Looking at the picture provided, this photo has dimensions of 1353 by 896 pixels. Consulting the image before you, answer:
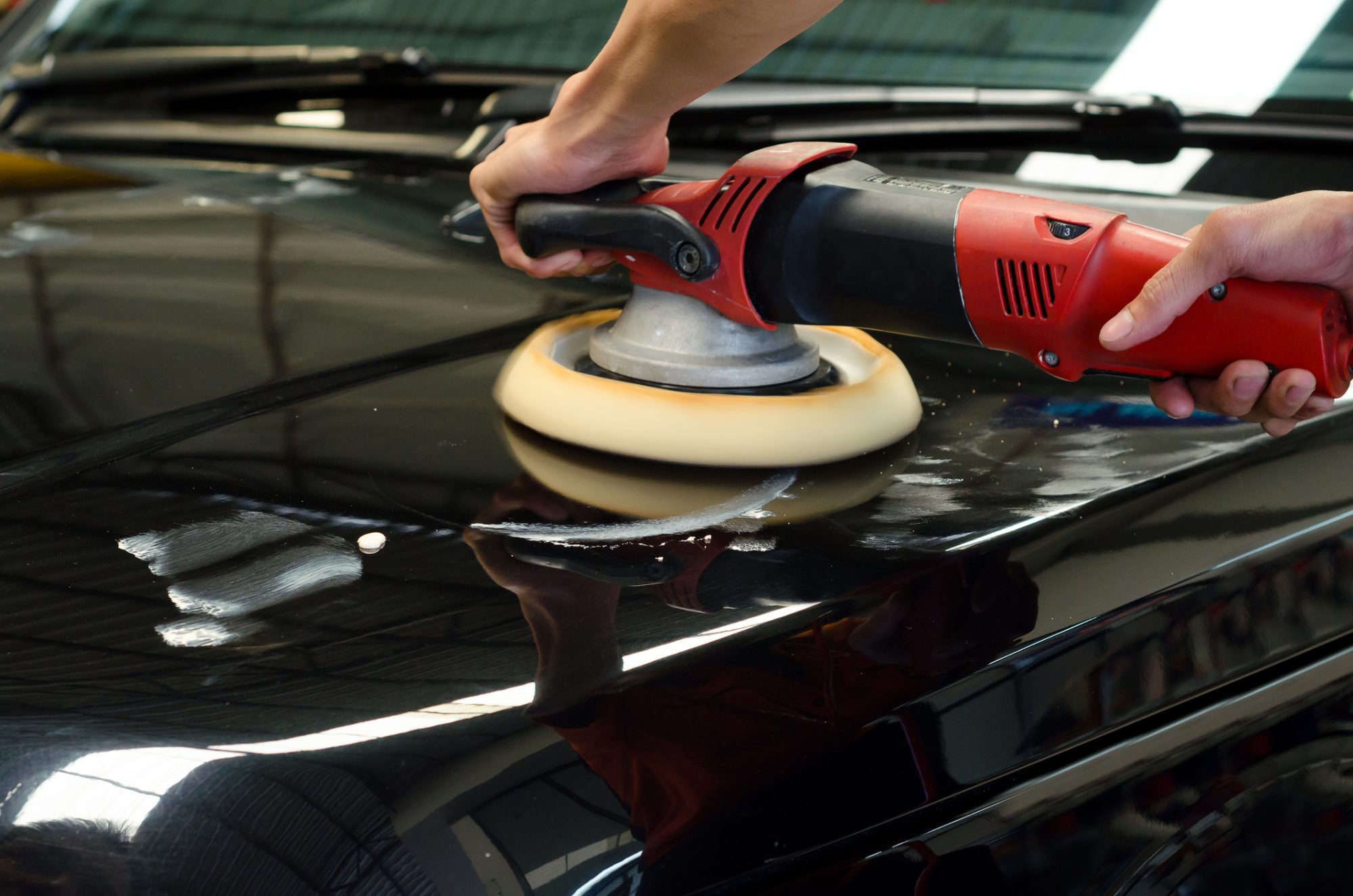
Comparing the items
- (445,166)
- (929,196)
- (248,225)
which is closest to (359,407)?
(929,196)

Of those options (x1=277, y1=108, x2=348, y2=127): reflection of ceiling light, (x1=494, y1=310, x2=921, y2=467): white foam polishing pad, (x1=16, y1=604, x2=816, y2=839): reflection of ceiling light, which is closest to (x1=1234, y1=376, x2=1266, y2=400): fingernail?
(x1=494, y1=310, x2=921, y2=467): white foam polishing pad

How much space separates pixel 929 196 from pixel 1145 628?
308 mm

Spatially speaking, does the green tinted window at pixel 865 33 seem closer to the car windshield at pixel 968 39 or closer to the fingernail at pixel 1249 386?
the car windshield at pixel 968 39

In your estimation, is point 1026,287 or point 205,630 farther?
point 1026,287

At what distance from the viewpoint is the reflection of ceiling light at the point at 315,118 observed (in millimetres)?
1752

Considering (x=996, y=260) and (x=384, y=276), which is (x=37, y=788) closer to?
(x=996, y=260)

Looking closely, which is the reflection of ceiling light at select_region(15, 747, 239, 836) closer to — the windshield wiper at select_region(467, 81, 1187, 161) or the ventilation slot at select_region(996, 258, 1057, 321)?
the ventilation slot at select_region(996, 258, 1057, 321)

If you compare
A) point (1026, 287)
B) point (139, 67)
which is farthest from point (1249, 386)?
point (139, 67)

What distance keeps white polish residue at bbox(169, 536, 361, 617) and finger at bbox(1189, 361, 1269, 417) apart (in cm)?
53

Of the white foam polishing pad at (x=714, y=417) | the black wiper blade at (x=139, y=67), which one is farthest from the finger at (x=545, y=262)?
the black wiper blade at (x=139, y=67)

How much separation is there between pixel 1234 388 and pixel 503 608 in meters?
0.46

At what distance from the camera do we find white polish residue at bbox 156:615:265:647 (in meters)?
0.62

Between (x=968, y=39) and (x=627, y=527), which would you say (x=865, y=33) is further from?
(x=627, y=527)

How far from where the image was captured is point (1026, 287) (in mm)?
766
